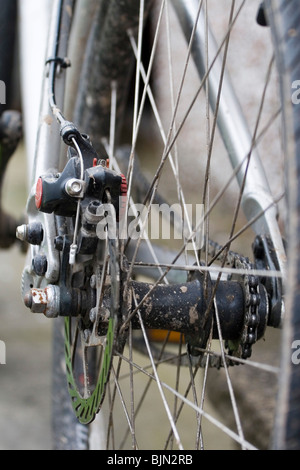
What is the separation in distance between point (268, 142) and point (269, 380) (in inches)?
23.2

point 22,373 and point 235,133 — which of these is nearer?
point 235,133

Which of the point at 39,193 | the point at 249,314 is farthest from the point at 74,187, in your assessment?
the point at 249,314

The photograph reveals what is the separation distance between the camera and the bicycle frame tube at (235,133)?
Result: 2.67ft

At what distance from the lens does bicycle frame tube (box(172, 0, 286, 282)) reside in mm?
812

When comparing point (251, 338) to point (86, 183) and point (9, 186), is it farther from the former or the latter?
point (9, 186)

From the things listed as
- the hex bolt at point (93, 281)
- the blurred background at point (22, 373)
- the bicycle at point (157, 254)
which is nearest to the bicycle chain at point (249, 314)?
the bicycle at point (157, 254)

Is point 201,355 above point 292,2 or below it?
below

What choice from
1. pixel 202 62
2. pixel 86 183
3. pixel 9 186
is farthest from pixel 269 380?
pixel 9 186

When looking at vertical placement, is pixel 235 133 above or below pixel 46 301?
above

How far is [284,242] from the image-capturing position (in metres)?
0.77

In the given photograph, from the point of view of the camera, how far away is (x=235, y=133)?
868 mm

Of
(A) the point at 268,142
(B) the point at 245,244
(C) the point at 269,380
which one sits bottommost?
(C) the point at 269,380

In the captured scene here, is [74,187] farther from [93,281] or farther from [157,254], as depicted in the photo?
[157,254]

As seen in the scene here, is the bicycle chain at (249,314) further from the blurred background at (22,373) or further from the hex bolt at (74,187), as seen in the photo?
the blurred background at (22,373)
